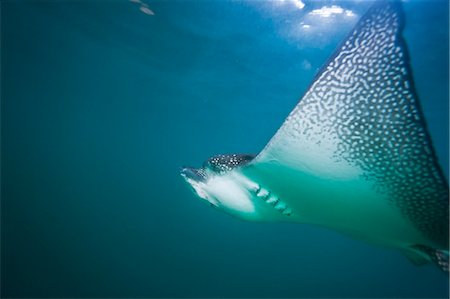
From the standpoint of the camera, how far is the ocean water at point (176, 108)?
12672 millimetres

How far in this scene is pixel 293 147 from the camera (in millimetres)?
2436

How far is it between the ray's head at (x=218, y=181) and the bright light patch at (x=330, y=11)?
32.5 feet

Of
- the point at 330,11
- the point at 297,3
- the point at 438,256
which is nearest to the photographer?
the point at 438,256

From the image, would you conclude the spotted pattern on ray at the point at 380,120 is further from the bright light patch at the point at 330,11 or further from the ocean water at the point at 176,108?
the bright light patch at the point at 330,11

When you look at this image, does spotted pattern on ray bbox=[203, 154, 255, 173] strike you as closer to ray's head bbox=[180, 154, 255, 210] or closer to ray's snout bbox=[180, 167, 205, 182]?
ray's head bbox=[180, 154, 255, 210]

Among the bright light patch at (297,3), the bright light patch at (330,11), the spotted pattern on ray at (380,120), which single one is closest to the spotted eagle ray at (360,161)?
the spotted pattern on ray at (380,120)

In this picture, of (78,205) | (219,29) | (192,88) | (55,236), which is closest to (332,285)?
(192,88)

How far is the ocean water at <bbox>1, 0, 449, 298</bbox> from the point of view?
1267 centimetres

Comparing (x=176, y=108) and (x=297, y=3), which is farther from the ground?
(x=176, y=108)

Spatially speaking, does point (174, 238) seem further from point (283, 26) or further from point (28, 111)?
point (28, 111)

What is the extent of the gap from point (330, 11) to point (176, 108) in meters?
21.2

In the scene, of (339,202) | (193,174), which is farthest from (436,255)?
(193,174)

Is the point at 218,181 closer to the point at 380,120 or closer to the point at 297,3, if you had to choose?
the point at 380,120

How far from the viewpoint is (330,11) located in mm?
10883
